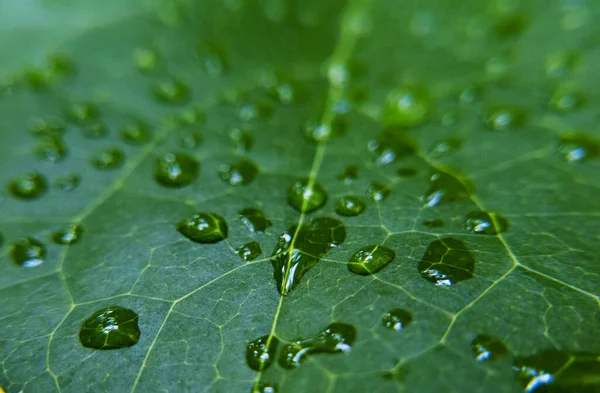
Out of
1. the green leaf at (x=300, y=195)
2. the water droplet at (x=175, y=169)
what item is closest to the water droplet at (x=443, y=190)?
the green leaf at (x=300, y=195)

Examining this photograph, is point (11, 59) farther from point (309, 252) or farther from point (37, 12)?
point (309, 252)

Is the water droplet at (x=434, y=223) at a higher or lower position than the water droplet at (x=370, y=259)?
higher

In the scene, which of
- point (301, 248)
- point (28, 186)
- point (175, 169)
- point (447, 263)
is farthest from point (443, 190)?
point (28, 186)

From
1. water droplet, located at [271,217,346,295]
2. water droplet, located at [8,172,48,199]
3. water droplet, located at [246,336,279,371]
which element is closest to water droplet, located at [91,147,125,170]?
water droplet, located at [8,172,48,199]

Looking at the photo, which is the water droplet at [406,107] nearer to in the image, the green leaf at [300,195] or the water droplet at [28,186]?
the green leaf at [300,195]

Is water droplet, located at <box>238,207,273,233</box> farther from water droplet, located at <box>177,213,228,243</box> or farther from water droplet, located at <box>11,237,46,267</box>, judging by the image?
water droplet, located at <box>11,237,46,267</box>
